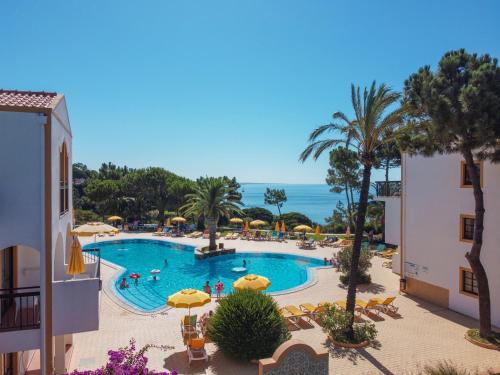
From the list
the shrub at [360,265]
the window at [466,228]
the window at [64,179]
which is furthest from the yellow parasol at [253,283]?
the window at [466,228]

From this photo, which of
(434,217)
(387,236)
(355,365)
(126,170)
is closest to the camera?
(355,365)

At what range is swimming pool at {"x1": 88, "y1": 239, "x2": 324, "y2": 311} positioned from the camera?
75.9 feet

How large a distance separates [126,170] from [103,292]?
53.3 m

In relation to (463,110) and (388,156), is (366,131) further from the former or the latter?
(388,156)

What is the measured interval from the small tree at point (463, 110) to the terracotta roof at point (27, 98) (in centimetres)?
1268

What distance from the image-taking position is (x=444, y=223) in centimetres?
1741

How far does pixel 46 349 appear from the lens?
889cm

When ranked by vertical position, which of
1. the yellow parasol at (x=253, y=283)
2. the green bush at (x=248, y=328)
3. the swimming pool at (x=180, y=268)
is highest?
the yellow parasol at (x=253, y=283)

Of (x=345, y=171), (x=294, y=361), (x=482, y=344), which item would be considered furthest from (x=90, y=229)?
(x=345, y=171)

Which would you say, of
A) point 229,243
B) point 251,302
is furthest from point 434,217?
point 229,243

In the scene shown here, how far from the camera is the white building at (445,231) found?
49.6ft

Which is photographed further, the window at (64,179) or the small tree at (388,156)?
the small tree at (388,156)

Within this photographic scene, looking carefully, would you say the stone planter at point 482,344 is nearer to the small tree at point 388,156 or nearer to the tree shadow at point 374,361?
the tree shadow at point 374,361

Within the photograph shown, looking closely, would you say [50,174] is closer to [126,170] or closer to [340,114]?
[340,114]
